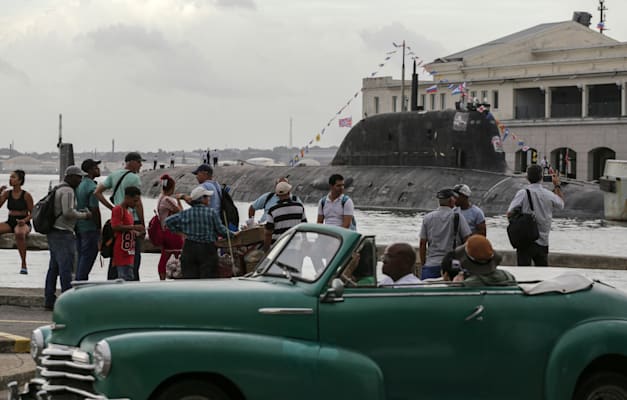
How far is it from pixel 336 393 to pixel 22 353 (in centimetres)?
358

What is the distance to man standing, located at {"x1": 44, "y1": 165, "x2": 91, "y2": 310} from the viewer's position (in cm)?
1088

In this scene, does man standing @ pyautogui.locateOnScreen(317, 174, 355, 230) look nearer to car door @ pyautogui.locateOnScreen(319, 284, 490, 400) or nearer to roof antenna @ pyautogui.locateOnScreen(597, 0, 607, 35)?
car door @ pyautogui.locateOnScreen(319, 284, 490, 400)

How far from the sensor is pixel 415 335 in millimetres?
5895

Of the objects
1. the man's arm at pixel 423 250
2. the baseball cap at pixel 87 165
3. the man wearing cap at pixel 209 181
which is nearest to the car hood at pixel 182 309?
the man's arm at pixel 423 250

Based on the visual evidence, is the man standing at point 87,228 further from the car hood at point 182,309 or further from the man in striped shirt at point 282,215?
the car hood at point 182,309

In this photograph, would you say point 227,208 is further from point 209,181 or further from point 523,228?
point 523,228

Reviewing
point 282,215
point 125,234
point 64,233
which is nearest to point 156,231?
point 125,234

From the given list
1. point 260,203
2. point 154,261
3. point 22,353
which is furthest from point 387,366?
point 154,261

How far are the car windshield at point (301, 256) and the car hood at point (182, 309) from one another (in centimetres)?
17

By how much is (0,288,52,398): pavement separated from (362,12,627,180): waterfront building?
62656 millimetres

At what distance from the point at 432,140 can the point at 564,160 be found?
3678cm

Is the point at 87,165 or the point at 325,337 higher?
the point at 87,165

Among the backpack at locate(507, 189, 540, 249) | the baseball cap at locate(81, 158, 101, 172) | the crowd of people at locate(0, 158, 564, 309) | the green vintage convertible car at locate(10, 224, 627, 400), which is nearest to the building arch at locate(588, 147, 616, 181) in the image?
the crowd of people at locate(0, 158, 564, 309)

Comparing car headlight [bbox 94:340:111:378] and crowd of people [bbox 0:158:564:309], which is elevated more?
crowd of people [bbox 0:158:564:309]
